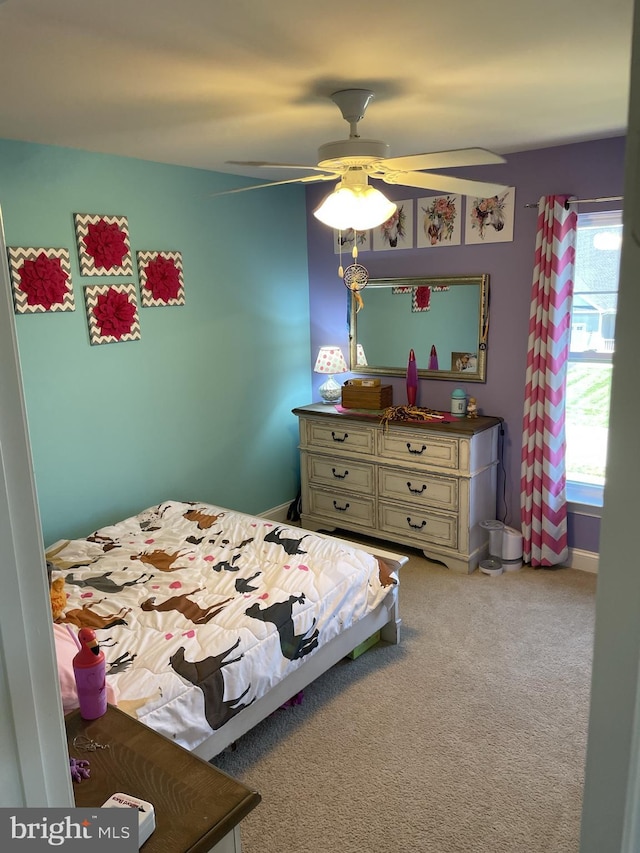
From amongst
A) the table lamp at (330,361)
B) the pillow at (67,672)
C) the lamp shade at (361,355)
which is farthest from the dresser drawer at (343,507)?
the pillow at (67,672)

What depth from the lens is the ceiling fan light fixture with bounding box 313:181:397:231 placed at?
2.50m

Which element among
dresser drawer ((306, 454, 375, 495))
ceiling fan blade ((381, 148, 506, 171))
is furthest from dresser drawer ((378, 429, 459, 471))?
ceiling fan blade ((381, 148, 506, 171))

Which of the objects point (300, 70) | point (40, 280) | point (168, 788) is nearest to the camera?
point (168, 788)

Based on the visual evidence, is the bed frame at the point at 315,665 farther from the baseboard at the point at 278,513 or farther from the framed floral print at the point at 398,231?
the framed floral print at the point at 398,231

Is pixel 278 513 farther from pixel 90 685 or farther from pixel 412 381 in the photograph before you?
pixel 90 685

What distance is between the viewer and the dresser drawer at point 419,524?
3912mm

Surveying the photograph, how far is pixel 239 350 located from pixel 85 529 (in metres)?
1.55

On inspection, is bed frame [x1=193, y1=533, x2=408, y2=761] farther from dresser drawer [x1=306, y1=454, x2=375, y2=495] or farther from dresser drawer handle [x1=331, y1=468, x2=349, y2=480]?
dresser drawer handle [x1=331, y1=468, x2=349, y2=480]

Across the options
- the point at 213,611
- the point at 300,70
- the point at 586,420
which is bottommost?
the point at 213,611

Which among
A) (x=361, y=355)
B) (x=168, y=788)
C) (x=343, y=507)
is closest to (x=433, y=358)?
(x=361, y=355)

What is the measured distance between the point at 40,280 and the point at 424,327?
2.41 m

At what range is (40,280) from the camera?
10.6 feet

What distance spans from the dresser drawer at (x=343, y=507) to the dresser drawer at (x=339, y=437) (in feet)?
1.06

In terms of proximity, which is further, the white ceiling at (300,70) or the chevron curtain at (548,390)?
the chevron curtain at (548,390)
